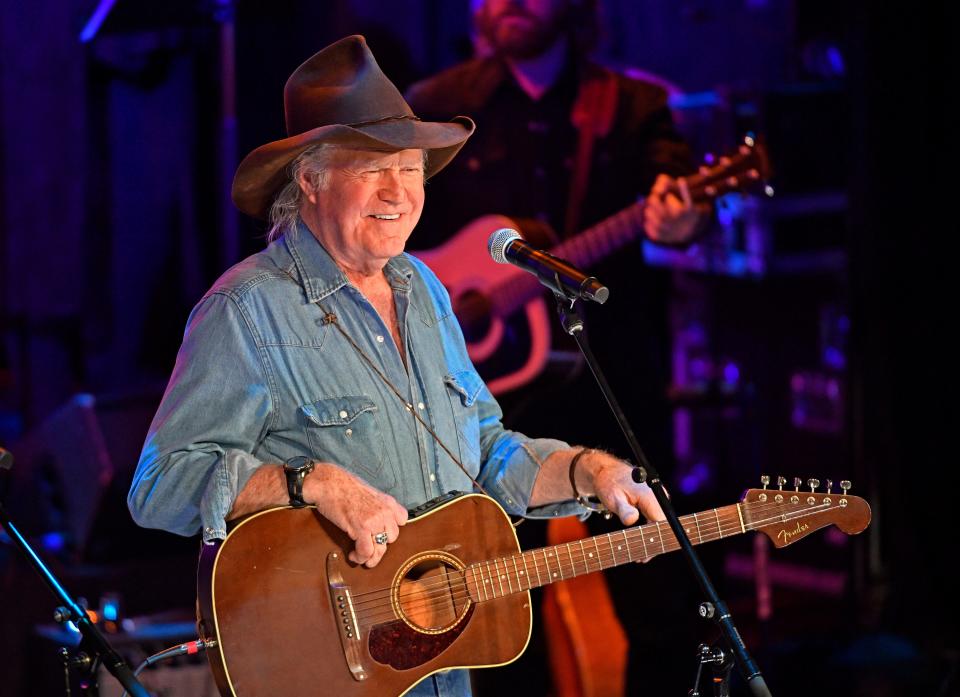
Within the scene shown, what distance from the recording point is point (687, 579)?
6.34m

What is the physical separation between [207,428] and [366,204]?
681 millimetres

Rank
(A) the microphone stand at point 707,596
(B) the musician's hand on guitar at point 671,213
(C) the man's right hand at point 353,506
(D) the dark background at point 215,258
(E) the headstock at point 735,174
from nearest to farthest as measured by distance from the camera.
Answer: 1. (A) the microphone stand at point 707,596
2. (C) the man's right hand at point 353,506
3. (E) the headstock at point 735,174
4. (B) the musician's hand on guitar at point 671,213
5. (D) the dark background at point 215,258

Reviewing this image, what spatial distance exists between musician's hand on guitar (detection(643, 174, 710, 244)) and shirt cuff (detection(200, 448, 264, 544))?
288 cm

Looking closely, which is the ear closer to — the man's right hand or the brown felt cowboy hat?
the brown felt cowboy hat

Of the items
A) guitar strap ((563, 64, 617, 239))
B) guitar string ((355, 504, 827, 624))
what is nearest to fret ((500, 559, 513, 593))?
guitar string ((355, 504, 827, 624))

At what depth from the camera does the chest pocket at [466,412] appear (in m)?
3.25

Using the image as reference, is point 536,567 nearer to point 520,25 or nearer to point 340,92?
point 340,92

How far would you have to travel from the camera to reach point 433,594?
3.00 metres

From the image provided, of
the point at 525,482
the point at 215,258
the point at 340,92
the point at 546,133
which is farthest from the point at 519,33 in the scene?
the point at 525,482

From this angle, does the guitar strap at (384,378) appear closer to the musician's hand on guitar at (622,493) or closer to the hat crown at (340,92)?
the musician's hand on guitar at (622,493)

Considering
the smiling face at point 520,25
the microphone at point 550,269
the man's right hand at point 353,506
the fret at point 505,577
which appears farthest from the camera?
the smiling face at point 520,25

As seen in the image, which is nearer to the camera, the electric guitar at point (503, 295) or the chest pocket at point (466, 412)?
the chest pocket at point (466, 412)

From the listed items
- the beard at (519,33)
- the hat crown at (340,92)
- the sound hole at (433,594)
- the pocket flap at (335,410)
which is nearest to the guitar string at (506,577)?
the sound hole at (433,594)

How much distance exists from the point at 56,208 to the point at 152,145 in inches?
26.4
